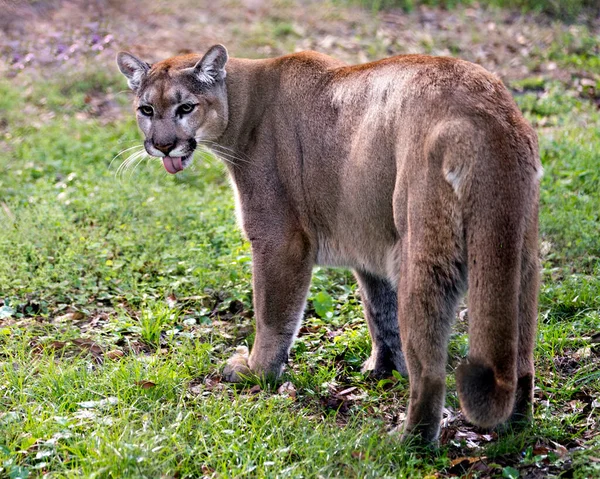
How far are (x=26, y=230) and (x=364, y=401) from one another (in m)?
3.41

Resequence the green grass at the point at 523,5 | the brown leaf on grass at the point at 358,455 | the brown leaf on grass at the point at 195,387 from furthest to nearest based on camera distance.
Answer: the green grass at the point at 523,5 < the brown leaf on grass at the point at 195,387 < the brown leaf on grass at the point at 358,455

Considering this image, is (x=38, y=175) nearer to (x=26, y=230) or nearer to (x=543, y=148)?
(x=26, y=230)

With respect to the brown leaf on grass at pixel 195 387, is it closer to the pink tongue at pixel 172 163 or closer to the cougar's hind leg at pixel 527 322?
the pink tongue at pixel 172 163

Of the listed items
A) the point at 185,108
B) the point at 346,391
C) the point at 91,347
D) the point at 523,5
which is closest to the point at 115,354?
the point at 91,347

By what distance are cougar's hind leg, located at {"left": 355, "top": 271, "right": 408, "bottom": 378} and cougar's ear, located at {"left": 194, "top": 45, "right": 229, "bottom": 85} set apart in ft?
4.99

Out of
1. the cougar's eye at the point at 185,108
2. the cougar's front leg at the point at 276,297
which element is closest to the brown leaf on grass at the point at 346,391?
the cougar's front leg at the point at 276,297

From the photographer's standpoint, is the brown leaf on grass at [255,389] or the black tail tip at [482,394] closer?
the black tail tip at [482,394]

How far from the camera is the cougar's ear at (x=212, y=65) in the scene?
526cm

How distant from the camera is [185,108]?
206 inches

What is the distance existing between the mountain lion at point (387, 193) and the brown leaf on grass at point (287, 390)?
102mm

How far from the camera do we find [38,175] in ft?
28.0

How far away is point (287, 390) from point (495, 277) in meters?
1.73

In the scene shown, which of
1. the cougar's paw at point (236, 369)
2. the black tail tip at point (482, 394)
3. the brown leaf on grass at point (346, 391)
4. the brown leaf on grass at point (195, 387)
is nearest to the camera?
the black tail tip at point (482, 394)

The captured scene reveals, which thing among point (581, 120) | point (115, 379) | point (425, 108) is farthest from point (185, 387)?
point (581, 120)
